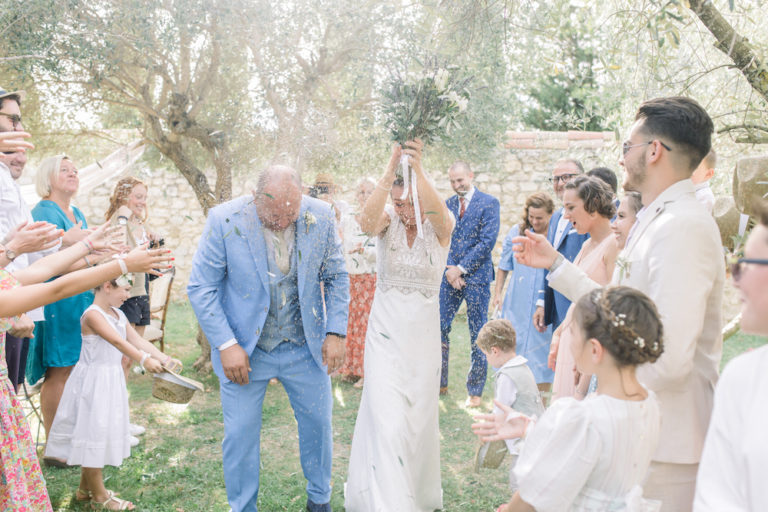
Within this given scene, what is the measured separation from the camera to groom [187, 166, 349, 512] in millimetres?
3771

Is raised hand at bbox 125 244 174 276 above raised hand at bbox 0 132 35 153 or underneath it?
underneath

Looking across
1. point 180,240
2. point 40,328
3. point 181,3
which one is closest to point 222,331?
point 40,328

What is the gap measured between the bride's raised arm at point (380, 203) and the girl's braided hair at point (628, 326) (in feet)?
6.54

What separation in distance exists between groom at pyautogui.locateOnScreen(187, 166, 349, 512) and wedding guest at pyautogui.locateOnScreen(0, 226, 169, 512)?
99 cm

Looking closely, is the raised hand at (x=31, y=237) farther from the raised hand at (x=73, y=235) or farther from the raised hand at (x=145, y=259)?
the raised hand at (x=73, y=235)

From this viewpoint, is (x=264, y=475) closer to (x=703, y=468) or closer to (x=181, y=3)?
(x=703, y=468)

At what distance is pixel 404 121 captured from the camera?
3670 mm

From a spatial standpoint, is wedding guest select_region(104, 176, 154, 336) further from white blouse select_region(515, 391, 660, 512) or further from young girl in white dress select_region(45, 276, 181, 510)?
white blouse select_region(515, 391, 660, 512)

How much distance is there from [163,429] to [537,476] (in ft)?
15.4

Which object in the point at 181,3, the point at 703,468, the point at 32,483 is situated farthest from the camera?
the point at 181,3

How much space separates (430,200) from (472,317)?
10.4ft

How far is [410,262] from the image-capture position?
4.06 m

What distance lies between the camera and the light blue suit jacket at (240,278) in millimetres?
3771

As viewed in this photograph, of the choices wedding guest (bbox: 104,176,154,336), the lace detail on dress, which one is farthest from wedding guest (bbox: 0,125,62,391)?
the lace detail on dress
